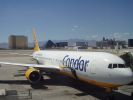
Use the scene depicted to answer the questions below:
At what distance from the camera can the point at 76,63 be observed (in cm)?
2036

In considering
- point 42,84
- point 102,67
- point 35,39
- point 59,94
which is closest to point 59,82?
point 42,84

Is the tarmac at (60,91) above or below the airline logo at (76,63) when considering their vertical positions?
below

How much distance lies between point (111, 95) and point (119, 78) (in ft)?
5.52

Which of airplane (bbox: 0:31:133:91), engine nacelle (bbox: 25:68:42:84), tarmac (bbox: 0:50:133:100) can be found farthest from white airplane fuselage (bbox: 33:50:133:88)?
engine nacelle (bbox: 25:68:42:84)

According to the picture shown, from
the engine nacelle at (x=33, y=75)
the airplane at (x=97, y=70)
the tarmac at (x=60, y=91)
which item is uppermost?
the airplane at (x=97, y=70)

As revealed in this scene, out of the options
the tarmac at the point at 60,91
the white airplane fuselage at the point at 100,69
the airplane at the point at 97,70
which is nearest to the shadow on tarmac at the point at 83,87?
the tarmac at the point at 60,91

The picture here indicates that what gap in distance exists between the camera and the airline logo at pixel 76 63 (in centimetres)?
1884

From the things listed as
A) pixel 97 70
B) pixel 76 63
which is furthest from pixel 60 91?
pixel 97 70

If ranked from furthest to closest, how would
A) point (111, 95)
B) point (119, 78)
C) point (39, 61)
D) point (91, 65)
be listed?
point (39, 61) → point (91, 65) → point (111, 95) → point (119, 78)

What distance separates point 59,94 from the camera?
19.7 metres

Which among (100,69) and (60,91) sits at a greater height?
(100,69)

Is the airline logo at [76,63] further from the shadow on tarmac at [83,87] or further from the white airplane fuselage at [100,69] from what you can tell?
the shadow on tarmac at [83,87]

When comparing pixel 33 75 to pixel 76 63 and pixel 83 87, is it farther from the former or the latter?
pixel 76 63

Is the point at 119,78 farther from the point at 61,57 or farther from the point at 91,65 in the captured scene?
the point at 61,57
